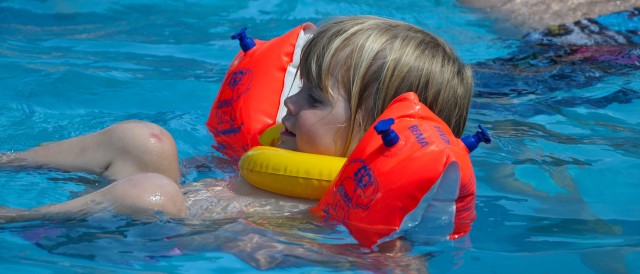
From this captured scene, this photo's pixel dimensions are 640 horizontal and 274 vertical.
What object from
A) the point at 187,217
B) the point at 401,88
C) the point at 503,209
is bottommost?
the point at 503,209

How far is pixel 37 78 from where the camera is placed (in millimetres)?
5367

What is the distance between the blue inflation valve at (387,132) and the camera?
2787mm

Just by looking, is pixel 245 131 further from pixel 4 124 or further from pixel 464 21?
pixel 464 21

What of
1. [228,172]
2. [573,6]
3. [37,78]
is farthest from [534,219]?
[573,6]

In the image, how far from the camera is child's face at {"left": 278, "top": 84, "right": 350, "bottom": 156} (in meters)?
3.19

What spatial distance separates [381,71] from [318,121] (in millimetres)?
289

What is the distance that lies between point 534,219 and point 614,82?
2275 mm

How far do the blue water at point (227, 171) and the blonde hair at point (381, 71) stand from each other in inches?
18.8

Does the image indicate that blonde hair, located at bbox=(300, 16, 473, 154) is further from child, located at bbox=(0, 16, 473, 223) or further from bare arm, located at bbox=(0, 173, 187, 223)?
bare arm, located at bbox=(0, 173, 187, 223)

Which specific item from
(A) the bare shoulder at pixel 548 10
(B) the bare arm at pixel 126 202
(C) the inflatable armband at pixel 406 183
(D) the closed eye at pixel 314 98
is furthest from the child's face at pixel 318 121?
(A) the bare shoulder at pixel 548 10

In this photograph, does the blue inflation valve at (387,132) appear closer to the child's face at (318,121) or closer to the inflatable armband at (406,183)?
the inflatable armband at (406,183)

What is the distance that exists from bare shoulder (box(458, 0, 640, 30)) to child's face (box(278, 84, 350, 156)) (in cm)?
415

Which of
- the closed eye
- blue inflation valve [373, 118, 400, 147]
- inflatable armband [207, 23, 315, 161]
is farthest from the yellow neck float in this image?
inflatable armband [207, 23, 315, 161]

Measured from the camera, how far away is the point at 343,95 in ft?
10.5
